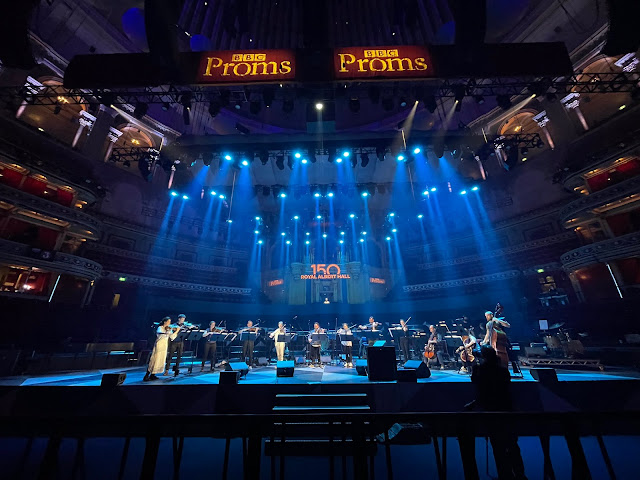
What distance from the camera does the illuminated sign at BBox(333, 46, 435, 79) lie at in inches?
259

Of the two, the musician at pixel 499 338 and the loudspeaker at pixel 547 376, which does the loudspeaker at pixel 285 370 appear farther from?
the loudspeaker at pixel 547 376

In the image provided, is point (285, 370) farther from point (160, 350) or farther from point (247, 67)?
point (247, 67)

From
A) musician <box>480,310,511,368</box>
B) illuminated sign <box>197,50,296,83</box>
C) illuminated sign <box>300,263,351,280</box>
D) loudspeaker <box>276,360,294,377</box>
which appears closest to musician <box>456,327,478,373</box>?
musician <box>480,310,511,368</box>

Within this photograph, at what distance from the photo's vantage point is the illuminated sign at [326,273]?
2558 centimetres

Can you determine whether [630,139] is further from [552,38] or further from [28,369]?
[28,369]

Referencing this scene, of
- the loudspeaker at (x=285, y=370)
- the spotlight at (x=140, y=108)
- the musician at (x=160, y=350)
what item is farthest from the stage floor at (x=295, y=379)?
the spotlight at (x=140, y=108)

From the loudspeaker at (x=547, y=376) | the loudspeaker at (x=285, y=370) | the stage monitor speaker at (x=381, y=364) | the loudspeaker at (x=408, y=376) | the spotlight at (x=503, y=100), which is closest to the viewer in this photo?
the loudspeaker at (x=547, y=376)

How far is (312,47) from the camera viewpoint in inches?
272

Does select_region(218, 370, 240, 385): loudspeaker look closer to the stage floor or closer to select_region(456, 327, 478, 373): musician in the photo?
the stage floor

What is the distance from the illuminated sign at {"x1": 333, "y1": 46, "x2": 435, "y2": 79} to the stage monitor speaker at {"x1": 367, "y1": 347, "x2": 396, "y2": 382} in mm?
7105

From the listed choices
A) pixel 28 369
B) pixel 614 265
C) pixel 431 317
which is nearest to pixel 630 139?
pixel 614 265

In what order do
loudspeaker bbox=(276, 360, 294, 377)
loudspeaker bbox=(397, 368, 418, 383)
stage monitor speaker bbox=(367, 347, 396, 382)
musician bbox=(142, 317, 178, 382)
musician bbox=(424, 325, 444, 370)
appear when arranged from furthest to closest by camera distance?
musician bbox=(424, 325, 444, 370), musician bbox=(142, 317, 178, 382), loudspeaker bbox=(276, 360, 294, 377), stage monitor speaker bbox=(367, 347, 396, 382), loudspeaker bbox=(397, 368, 418, 383)

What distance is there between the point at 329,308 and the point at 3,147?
2244cm

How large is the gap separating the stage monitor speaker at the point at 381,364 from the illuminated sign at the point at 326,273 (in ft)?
60.9
